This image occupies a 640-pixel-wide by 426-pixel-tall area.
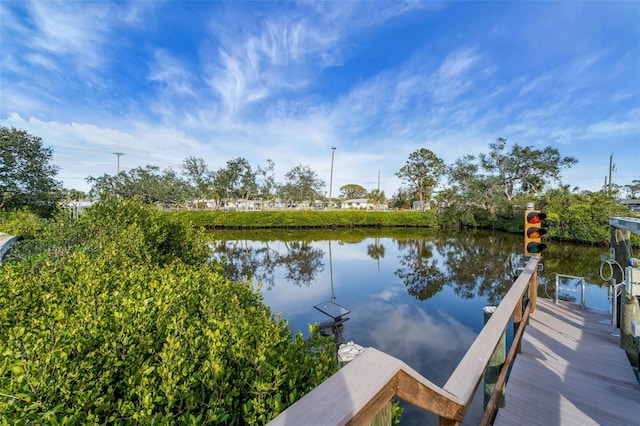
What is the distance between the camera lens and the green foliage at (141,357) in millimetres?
847

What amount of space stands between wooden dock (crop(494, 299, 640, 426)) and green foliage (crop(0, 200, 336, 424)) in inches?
70.7

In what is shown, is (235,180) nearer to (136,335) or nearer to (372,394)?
(136,335)

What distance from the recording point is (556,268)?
9742mm

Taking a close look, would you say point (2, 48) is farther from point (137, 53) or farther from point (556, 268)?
point (556, 268)

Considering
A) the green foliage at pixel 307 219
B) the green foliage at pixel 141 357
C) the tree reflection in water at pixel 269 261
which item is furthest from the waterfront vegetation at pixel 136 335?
the green foliage at pixel 307 219

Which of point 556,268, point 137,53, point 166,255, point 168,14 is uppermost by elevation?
point 137,53

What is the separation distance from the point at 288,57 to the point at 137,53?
587 centimetres

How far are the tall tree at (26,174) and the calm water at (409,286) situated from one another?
23.9 feet

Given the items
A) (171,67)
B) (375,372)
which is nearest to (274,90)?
(171,67)

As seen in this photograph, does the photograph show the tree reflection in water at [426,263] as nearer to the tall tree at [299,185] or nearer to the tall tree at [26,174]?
the tall tree at [26,174]

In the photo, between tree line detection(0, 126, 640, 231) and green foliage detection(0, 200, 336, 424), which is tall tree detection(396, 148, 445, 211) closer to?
tree line detection(0, 126, 640, 231)

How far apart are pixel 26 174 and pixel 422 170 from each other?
3172 cm

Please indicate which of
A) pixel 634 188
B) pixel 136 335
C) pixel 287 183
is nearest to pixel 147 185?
pixel 287 183

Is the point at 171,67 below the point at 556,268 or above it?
above
